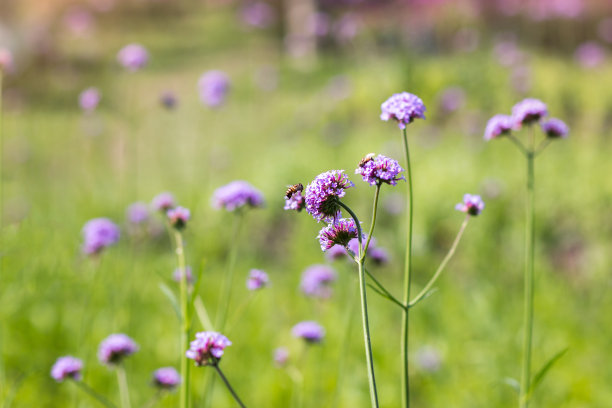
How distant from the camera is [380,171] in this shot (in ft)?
2.87

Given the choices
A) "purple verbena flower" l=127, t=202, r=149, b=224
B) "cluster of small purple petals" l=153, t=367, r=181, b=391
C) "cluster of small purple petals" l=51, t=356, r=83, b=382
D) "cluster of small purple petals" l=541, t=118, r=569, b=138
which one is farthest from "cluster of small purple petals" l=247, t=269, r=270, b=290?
"purple verbena flower" l=127, t=202, r=149, b=224

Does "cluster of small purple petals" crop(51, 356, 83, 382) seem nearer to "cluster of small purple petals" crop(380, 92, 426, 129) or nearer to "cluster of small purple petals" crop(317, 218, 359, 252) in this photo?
"cluster of small purple petals" crop(317, 218, 359, 252)

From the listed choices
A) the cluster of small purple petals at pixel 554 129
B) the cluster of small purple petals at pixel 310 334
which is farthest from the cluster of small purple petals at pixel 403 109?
the cluster of small purple petals at pixel 310 334

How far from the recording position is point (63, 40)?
917 centimetres

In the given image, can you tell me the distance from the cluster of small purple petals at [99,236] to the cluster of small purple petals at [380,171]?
1245 millimetres

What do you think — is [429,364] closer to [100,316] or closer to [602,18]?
[100,316]

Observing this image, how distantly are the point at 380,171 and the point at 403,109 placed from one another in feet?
0.70

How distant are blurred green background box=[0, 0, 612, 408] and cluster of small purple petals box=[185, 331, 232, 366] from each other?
5.8 inches

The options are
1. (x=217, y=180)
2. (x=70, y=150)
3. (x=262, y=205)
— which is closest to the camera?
(x=262, y=205)

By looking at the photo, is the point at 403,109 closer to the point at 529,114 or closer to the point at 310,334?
the point at 529,114

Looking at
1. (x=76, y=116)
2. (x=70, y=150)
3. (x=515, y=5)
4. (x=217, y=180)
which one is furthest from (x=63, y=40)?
(x=515, y=5)

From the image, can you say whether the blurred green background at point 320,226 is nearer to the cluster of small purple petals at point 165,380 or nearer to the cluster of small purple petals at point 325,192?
the cluster of small purple petals at point 165,380

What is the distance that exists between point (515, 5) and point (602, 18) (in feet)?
8.69

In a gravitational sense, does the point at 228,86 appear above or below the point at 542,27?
below
